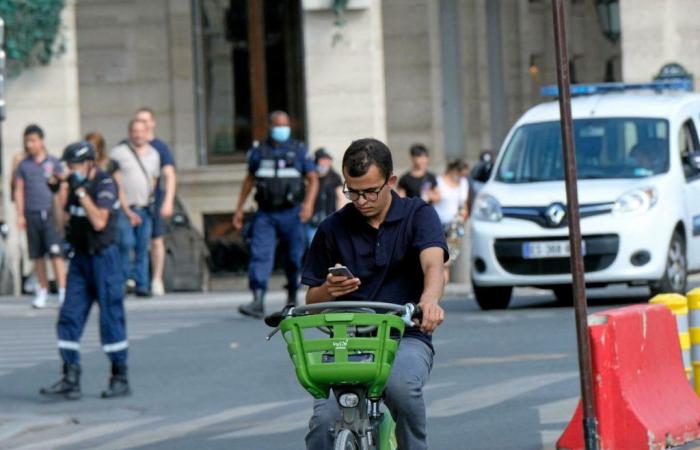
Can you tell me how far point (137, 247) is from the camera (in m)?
21.7

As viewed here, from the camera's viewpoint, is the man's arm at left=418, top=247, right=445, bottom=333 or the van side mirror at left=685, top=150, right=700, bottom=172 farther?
the van side mirror at left=685, top=150, right=700, bottom=172

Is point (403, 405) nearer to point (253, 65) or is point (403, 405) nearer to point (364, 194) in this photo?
point (364, 194)

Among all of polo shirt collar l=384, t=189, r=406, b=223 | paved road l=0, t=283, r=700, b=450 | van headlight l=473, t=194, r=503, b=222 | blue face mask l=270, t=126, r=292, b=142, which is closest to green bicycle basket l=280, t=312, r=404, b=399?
polo shirt collar l=384, t=189, r=406, b=223

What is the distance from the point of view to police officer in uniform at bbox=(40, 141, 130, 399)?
13266 mm

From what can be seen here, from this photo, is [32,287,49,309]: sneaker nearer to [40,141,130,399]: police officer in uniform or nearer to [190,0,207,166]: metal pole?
[40,141,130,399]: police officer in uniform

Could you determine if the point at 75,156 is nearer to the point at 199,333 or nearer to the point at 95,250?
the point at 95,250

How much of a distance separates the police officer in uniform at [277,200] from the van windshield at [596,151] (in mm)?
2024

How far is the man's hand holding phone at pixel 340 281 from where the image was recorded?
7059mm

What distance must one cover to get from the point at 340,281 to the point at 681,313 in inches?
158

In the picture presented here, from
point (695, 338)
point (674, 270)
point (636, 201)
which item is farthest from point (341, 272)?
point (674, 270)

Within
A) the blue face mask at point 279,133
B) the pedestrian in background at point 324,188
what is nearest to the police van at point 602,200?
the blue face mask at point 279,133

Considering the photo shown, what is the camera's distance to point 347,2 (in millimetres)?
24578

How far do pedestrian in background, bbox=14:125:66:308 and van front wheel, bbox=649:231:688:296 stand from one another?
21.9 ft

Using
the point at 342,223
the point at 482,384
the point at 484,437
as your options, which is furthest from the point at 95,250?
the point at 342,223
